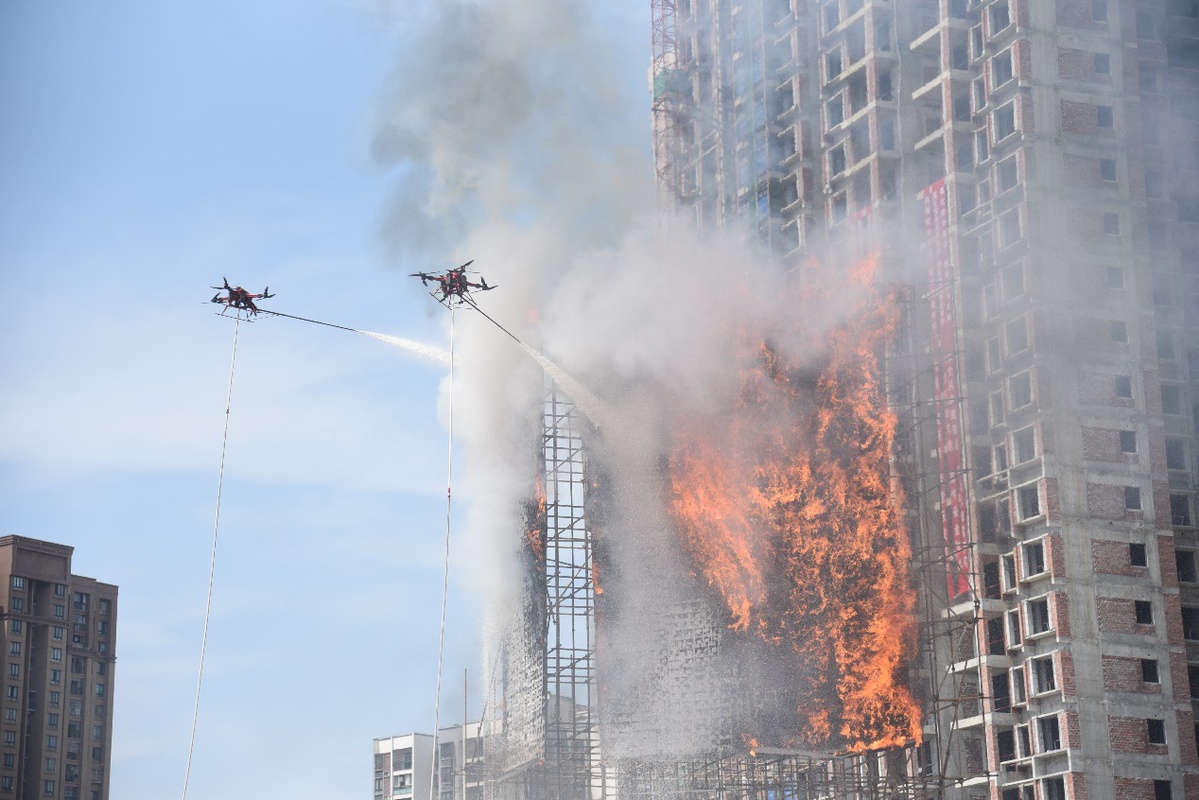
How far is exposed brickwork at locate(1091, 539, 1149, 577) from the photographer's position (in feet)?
238

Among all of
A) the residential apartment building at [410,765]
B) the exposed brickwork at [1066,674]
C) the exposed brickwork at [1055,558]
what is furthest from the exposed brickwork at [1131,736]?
the residential apartment building at [410,765]

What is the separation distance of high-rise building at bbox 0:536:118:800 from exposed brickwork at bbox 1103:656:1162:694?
112600mm

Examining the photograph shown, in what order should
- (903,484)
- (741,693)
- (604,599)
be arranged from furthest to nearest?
(604,599) < (741,693) < (903,484)

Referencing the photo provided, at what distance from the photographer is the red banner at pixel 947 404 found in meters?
76.7

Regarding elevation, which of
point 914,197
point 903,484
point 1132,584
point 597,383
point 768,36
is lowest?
point 1132,584

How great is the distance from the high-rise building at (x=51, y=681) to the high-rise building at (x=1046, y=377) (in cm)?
10130

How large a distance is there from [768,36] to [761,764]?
3970cm

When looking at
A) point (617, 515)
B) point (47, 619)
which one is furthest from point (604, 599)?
point (47, 619)

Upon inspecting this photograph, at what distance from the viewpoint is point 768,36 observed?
93250 mm

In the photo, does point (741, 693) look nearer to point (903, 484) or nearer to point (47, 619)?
point (903, 484)

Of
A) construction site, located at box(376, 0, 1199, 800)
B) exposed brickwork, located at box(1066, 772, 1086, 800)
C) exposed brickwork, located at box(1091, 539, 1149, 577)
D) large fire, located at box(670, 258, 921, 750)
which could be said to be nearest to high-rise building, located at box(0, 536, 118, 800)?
construction site, located at box(376, 0, 1199, 800)

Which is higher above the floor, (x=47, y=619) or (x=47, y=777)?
(x=47, y=619)

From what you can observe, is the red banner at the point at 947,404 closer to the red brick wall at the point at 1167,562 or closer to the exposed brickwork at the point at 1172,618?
the red brick wall at the point at 1167,562

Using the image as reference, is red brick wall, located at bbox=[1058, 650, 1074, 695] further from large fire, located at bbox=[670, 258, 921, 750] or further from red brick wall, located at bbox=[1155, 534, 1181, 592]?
large fire, located at bbox=[670, 258, 921, 750]
